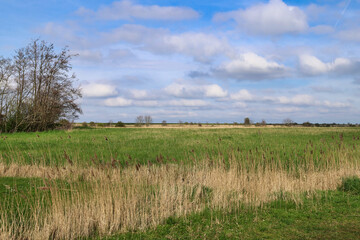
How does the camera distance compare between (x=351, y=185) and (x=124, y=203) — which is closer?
(x=124, y=203)

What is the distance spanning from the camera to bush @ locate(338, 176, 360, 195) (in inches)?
374

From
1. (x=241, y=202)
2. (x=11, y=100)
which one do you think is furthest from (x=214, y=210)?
(x=11, y=100)

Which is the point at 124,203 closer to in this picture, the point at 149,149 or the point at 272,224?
the point at 272,224

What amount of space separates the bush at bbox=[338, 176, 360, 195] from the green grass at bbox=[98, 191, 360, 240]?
1.75 m

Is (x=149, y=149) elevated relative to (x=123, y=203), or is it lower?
elevated

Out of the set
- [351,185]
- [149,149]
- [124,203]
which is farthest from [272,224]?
[149,149]

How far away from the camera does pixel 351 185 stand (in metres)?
9.66

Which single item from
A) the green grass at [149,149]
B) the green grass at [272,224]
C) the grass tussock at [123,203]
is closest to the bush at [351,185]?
the grass tussock at [123,203]

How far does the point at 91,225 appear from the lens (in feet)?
20.6

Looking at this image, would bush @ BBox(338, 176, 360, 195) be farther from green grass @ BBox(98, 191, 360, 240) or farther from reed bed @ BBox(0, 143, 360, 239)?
green grass @ BBox(98, 191, 360, 240)

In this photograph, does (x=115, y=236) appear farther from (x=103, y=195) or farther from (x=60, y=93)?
(x=60, y=93)

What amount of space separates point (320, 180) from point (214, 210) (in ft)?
17.4

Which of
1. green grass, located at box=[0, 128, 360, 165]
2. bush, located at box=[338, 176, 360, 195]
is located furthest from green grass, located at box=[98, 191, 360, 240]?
green grass, located at box=[0, 128, 360, 165]

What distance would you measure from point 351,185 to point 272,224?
4987 mm
